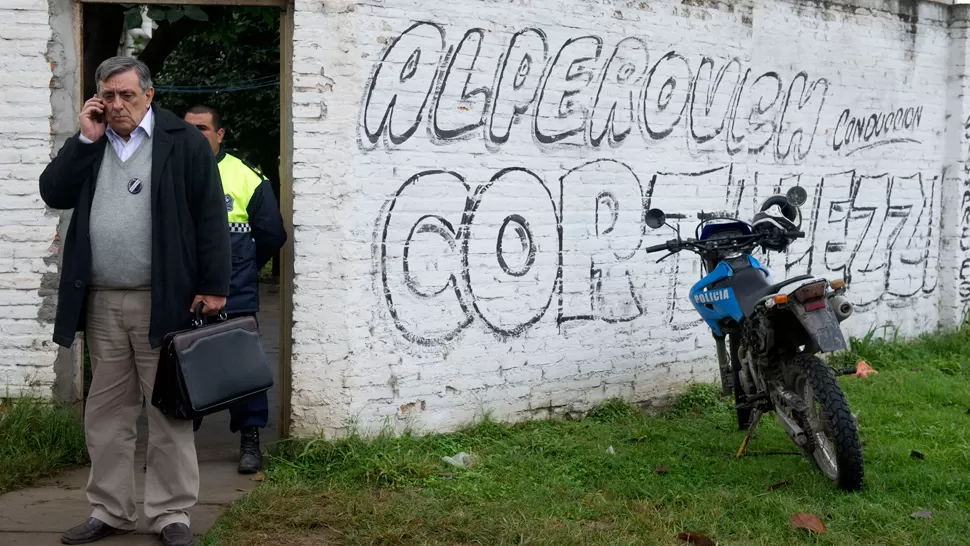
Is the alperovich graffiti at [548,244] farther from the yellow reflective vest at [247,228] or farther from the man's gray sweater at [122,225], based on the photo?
the man's gray sweater at [122,225]

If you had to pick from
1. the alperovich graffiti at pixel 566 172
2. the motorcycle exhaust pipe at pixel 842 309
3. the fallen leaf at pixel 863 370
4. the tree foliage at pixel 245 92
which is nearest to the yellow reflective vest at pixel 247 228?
the alperovich graffiti at pixel 566 172

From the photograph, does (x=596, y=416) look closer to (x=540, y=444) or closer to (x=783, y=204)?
(x=540, y=444)

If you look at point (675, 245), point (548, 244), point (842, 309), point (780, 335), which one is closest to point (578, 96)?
point (548, 244)

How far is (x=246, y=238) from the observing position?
17.6ft

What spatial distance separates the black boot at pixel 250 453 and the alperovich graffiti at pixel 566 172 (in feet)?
3.29

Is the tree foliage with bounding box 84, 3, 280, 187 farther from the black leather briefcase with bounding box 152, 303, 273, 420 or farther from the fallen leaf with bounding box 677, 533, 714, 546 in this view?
the fallen leaf with bounding box 677, 533, 714, 546

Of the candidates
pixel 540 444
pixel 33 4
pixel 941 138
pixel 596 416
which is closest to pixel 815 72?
pixel 941 138

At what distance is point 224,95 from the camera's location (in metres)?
14.3

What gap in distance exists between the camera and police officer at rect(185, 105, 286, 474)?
5.34 m

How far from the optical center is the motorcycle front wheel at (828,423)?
4723 millimetres

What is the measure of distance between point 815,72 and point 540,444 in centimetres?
423

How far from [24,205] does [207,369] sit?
2.21m

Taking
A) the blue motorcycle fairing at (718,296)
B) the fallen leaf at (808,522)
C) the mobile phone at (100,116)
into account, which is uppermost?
the mobile phone at (100,116)

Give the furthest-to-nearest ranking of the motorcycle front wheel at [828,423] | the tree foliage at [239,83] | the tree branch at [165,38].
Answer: the tree foliage at [239,83], the tree branch at [165,38], the motorcycle front wheel at [828,423]
